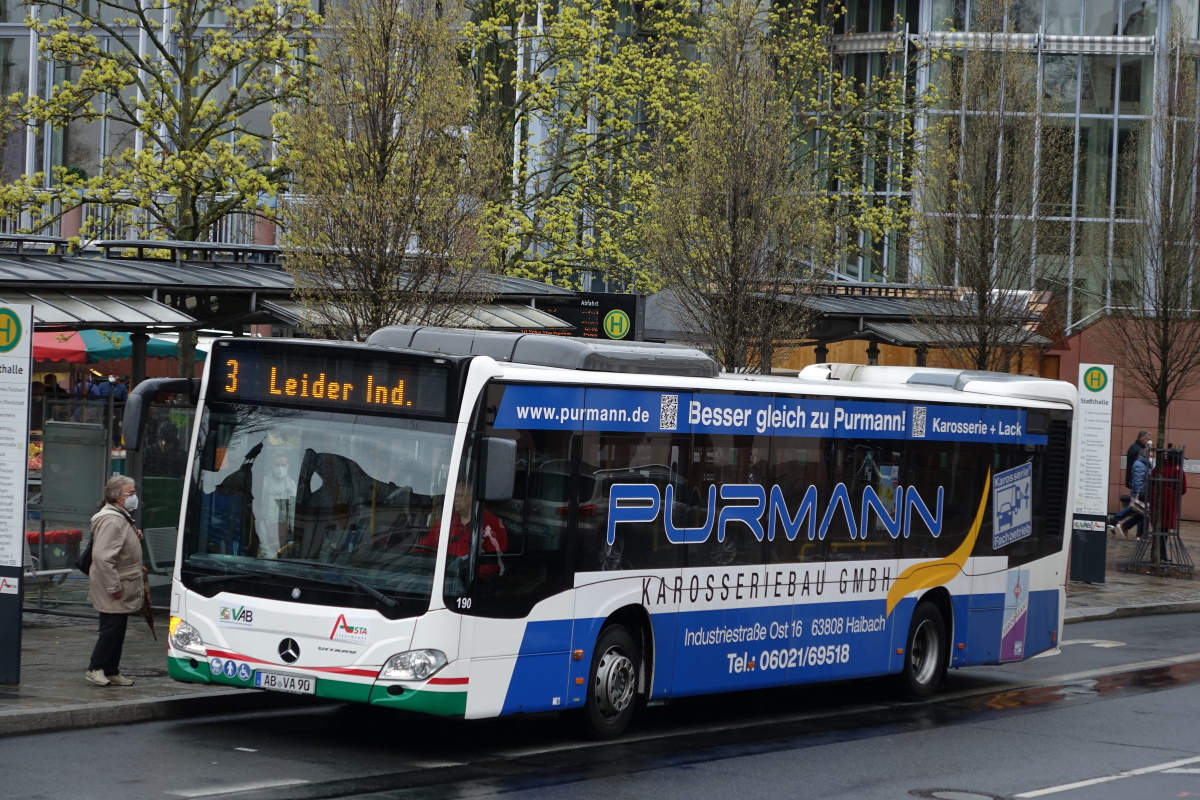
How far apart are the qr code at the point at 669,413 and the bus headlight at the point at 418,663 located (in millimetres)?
2564

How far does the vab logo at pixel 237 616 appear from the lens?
413 inches

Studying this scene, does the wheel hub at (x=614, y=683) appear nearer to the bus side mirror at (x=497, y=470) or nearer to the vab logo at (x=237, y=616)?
the bus side mirror at (x=497, y=470)

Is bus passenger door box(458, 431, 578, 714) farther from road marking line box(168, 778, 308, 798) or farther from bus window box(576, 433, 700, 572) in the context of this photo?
road marking line box(168, 778, 308, 798)

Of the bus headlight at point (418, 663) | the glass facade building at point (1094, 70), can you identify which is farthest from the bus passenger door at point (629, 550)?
the glass facade building at point (1094, 70)

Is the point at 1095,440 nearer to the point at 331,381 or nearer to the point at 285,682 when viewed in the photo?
the point at 331,381

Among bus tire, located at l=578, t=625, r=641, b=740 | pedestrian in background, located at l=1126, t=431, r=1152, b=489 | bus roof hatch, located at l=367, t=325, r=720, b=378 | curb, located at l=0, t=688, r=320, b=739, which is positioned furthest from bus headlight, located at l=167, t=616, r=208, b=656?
pedestrian in background, located at l=1126, t=431, r=1152, b=489

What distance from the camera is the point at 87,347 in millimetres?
27469

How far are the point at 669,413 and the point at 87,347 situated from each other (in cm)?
1815

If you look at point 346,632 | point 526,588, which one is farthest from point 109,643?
point 526,588

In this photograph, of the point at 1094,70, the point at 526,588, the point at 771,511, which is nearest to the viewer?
the point at 526,588

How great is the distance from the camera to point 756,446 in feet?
41.2

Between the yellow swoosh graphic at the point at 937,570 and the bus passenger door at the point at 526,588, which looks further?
the yellow swoosh graphic at the point at 937,570

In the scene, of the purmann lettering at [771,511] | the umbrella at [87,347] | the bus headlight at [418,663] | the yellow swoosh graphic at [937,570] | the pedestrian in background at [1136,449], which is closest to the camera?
the bus headlight at [418,663]

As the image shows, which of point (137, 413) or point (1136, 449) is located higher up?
point (137, 413)
